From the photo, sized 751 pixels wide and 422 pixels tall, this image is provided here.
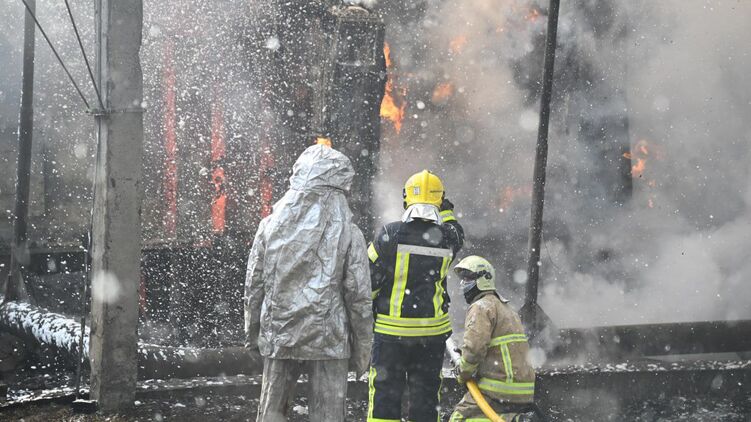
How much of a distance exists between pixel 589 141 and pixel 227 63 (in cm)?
762

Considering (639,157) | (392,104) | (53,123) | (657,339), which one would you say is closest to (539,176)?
(657,339)

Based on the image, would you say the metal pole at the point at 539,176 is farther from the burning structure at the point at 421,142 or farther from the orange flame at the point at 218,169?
the orange flame at the point at 218,169

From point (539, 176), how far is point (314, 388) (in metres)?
4.60

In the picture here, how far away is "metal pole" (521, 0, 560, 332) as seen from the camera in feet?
25.4

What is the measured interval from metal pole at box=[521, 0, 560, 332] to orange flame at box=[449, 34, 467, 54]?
8.62 meters

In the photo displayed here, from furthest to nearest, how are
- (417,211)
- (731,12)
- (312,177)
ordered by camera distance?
(731,12) < (417,211) < (312,177)

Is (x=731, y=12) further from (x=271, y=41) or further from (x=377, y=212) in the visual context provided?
(x=271, y=41)

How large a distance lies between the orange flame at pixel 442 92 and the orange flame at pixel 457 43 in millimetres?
751

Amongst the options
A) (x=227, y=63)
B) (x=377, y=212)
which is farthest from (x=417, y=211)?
(x=377, y=212)

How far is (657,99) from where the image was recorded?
51.6 feet

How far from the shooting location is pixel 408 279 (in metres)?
4.68

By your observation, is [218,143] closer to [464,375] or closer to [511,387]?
[464,375]

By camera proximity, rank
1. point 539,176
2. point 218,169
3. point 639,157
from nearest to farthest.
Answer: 1. point 539,176
2. point 218,169
3. point 639,157

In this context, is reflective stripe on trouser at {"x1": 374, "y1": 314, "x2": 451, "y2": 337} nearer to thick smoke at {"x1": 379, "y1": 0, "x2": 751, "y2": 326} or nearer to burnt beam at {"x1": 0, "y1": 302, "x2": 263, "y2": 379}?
burnt beam at {"x1": 0, "y1": 302, "x2": 263, "y2": 379}
